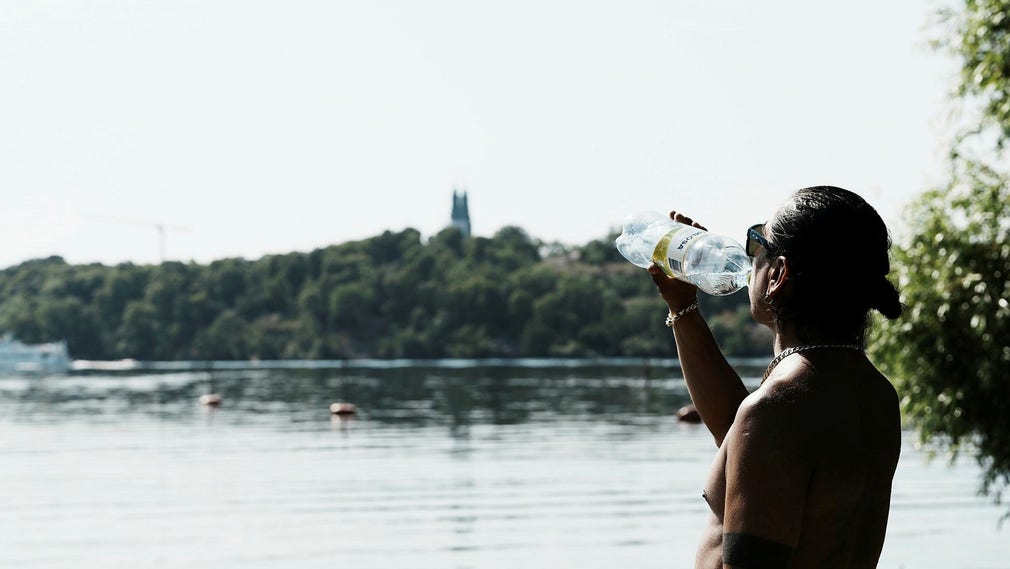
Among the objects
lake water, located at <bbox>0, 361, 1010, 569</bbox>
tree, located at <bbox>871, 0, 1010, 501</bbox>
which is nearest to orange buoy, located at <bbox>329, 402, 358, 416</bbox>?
lake water, located at <bbox>0, 361, 1010, 569</bbox>

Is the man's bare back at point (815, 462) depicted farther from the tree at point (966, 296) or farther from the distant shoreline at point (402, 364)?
the distant shoreline at point (402, 364)

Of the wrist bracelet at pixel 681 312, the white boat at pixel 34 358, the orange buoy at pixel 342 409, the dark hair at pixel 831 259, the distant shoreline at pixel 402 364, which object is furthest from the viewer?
the white boat at pixel 34 358

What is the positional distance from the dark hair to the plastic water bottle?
0.62 metres

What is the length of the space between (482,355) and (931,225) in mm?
177403

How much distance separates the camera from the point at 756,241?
2623mm

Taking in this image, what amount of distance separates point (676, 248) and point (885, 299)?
71 cm

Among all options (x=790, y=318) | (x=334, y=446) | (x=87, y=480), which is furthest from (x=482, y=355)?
(x=790, y=318)

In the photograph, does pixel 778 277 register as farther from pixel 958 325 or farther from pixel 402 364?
pixel 402 364

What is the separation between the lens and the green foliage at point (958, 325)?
14.5 meters

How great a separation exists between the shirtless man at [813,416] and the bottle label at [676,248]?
49cm

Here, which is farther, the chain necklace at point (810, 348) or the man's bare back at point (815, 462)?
the chain necklace at point (810, 348)

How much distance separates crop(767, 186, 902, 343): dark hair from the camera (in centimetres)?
250

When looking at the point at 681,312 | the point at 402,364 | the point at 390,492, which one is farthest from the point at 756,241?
the point at 402,364

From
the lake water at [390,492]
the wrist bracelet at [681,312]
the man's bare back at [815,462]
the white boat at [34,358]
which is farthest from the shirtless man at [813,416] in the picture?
the white boat at [34,358]
